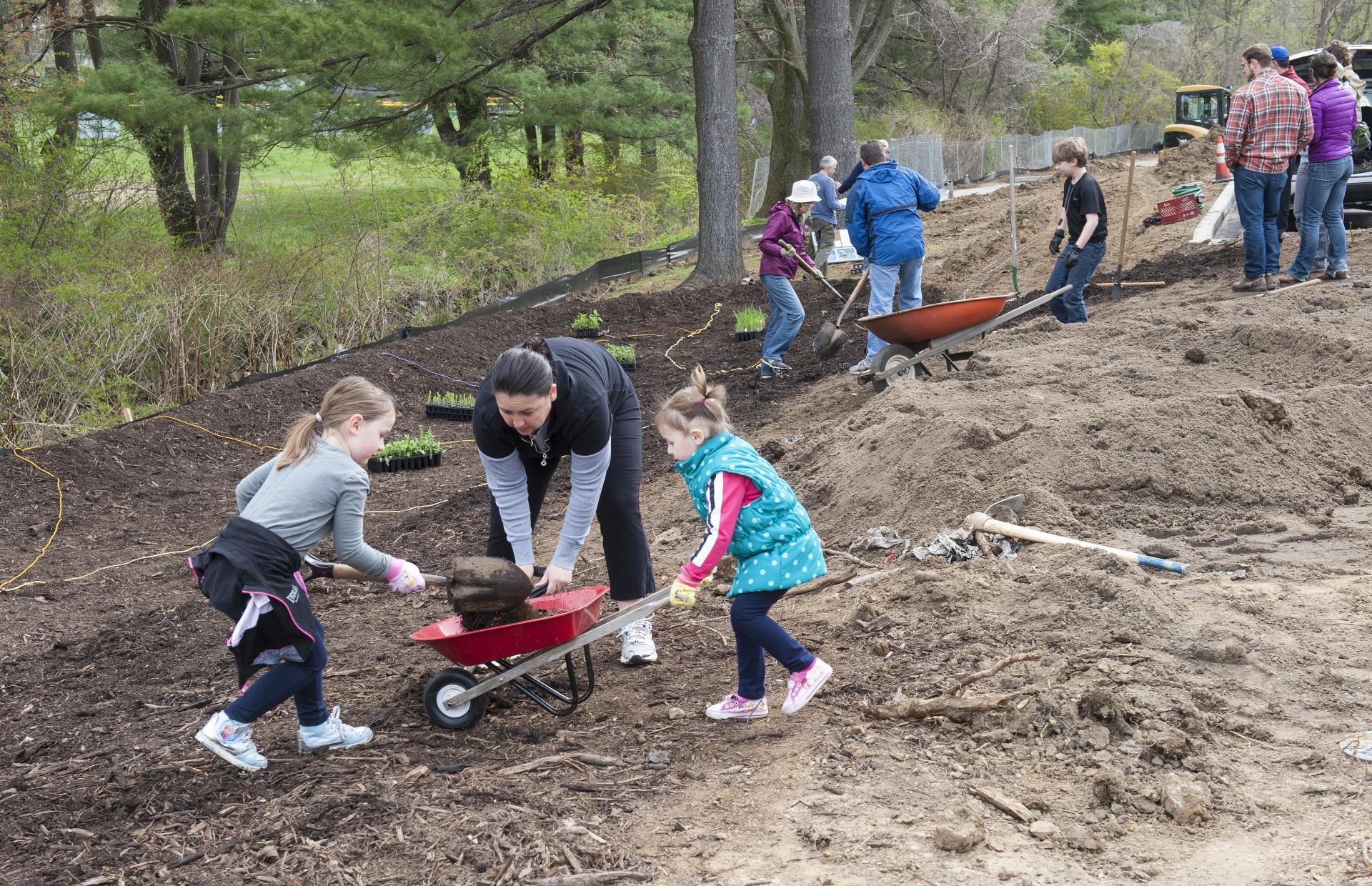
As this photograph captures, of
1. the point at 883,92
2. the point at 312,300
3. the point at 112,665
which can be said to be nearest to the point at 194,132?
the point at 312,300

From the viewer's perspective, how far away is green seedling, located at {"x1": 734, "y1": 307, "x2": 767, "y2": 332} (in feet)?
39.5

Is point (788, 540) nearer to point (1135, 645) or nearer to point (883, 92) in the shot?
point (1135, 645)

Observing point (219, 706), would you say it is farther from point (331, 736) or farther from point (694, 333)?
point (694, 333)

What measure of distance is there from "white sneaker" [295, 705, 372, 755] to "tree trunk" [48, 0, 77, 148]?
32.2 feet

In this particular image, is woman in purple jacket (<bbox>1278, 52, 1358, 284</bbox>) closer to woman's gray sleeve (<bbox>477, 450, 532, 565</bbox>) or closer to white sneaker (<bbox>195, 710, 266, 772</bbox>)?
woman's gray sleeve (<bbox>477, 450, 532, 565</bbox>)

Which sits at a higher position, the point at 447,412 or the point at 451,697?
the point at 451,697

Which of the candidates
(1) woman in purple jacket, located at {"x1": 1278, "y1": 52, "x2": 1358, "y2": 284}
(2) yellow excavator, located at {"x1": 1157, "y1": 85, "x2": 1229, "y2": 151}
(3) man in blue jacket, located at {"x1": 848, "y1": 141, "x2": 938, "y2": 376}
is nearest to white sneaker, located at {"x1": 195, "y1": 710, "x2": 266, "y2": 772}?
(3) man in blue jacket, located at {"x1": 848, "y1": 141, "x2": 938, "y2": 376}

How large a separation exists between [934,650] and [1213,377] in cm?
372

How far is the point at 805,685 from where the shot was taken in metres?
3.79

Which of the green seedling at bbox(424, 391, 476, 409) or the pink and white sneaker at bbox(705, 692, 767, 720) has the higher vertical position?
the pink and white sneaker at bbox(705, 692, 767, 720)

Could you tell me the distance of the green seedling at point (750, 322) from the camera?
475 inches

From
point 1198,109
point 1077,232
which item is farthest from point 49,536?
point 1198,109

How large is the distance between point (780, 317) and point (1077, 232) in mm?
2638

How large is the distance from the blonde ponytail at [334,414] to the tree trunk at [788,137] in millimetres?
17550
